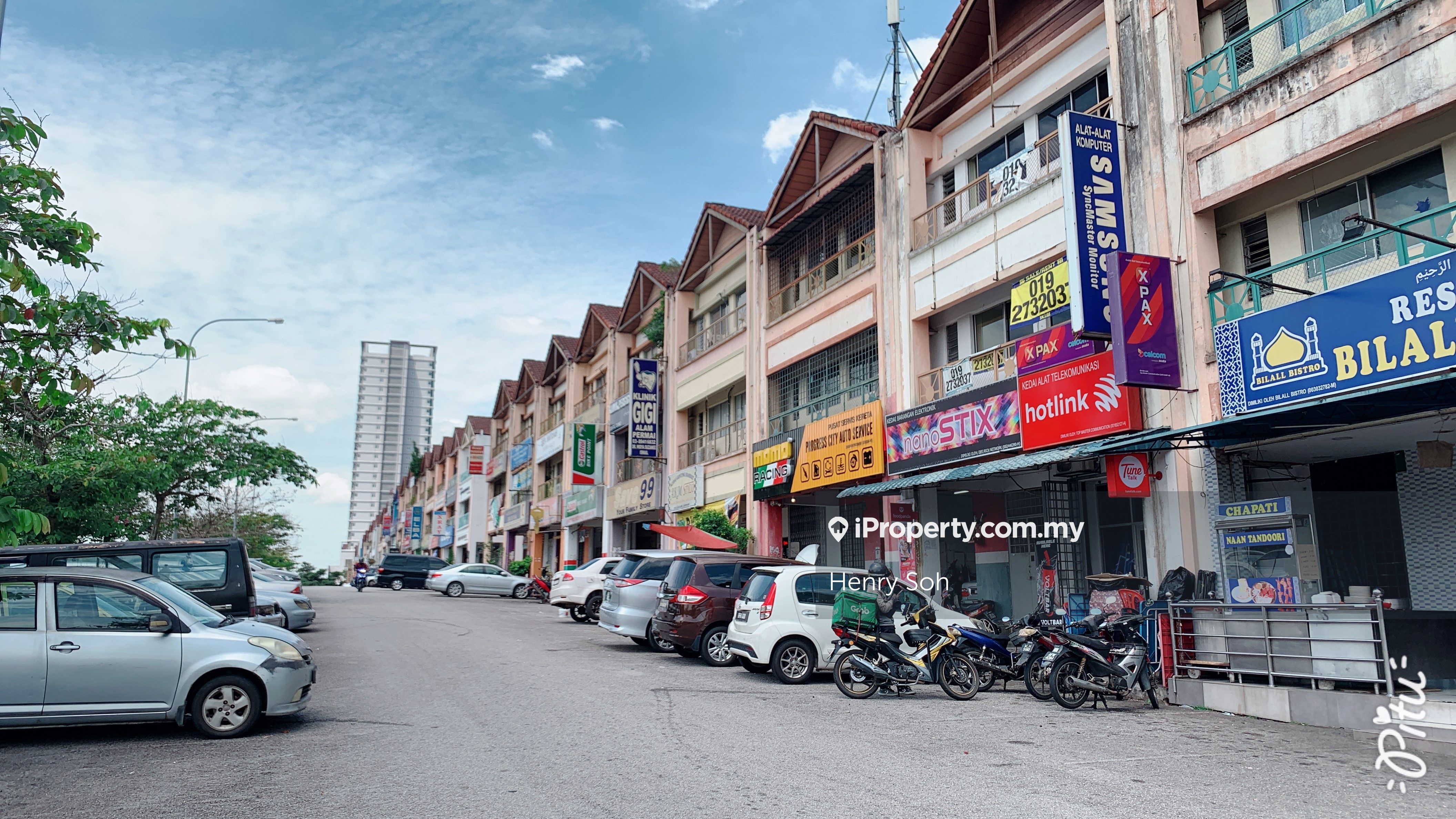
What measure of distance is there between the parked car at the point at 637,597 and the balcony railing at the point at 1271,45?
35.9 ft

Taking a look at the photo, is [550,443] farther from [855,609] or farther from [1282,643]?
[1282,643]

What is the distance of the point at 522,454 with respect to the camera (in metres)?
52.6

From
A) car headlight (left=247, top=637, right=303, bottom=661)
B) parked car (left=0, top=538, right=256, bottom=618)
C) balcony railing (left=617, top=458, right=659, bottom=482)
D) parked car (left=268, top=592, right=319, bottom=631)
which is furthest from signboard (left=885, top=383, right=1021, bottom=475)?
balcony railing (left=617, top=458, right=659, bottom=482)

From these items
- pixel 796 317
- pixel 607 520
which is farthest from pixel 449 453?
pixel 796 317

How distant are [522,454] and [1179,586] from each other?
4328 centimetres

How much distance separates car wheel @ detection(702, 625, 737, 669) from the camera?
1516cm

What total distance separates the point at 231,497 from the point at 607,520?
1920 centimetres

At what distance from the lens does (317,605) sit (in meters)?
31.5

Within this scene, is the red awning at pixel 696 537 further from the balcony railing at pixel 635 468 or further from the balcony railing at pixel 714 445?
the balcony railing at pixel 635 468

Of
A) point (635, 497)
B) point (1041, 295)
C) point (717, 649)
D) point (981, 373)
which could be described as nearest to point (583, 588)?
point (717, 649)

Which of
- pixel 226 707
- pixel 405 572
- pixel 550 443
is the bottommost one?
pixel 226 707

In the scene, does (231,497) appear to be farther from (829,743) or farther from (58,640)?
(829,743)

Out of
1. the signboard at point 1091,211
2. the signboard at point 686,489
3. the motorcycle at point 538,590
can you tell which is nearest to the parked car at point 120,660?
the signboard at point 1091,211

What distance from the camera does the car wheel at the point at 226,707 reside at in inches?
341
